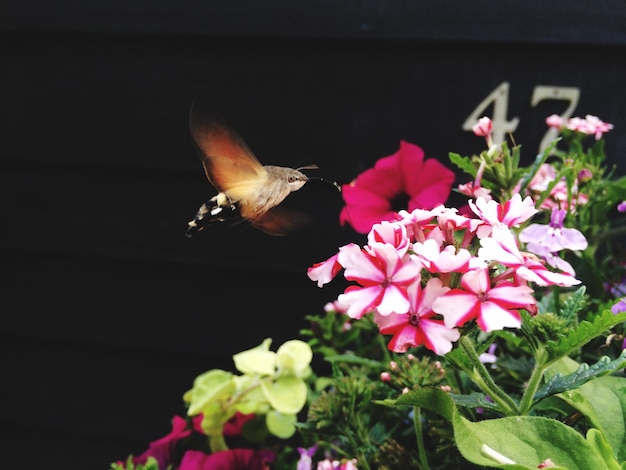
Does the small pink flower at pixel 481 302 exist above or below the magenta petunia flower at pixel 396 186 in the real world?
below

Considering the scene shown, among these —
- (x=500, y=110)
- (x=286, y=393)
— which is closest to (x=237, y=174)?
(x=286, y=393)

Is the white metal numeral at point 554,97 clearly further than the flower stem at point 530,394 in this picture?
Yes

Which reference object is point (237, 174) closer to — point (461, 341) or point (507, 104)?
point (461, 341)

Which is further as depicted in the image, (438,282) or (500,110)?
(500,110)

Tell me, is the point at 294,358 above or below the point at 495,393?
above

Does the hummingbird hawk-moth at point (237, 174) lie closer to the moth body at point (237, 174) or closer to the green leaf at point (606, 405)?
the moth body at point (237, 174)

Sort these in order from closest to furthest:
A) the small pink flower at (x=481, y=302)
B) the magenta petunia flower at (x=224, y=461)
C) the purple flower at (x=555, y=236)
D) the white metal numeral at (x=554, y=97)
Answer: the small pink flower at (x=481, y=302), the purple flower at (x=555, y=236), the magenta petunia flower at (x=224, y=461), the white metal numeral at (x=554, y=97)

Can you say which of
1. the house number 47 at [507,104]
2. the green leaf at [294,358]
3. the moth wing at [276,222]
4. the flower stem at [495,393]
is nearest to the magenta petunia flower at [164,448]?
the green leaf at [294,358]
